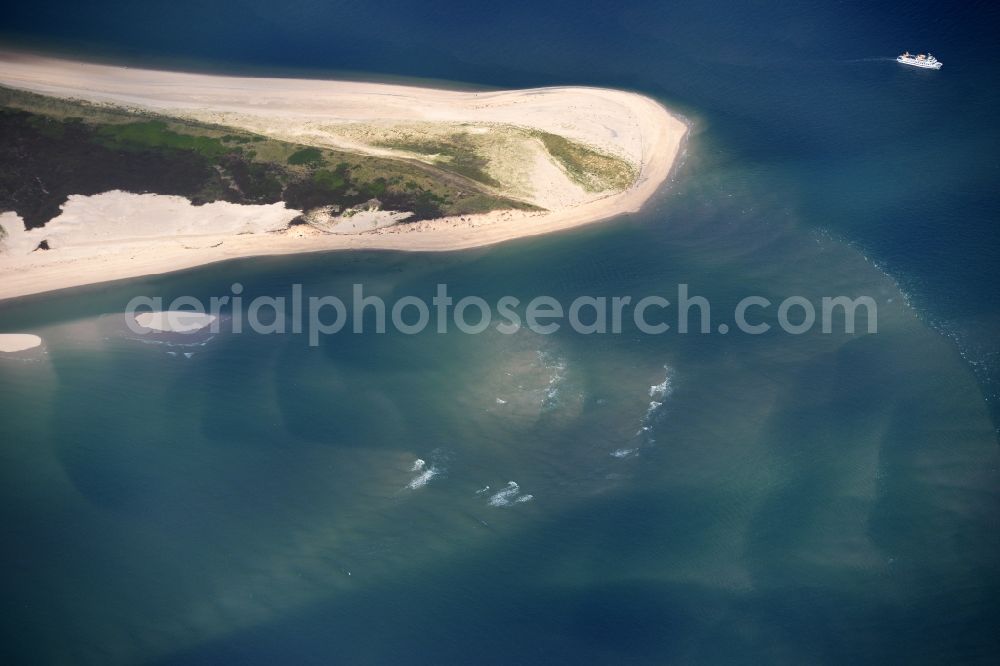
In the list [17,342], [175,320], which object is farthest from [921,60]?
[17,342]

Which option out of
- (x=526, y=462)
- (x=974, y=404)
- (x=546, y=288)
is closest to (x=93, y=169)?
(x=546, y=288)

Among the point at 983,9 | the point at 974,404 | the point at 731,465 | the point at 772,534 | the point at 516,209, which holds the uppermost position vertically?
the point at 983,9

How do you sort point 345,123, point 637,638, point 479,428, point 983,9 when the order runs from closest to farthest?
point 637,638 < point 479,428 < point 345,123 < point 983,9

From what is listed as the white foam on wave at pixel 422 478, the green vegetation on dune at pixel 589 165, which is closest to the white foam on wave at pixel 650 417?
the white foam on wave at pixel 422 478

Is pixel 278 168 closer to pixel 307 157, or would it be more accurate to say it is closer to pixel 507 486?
pixel 307 157

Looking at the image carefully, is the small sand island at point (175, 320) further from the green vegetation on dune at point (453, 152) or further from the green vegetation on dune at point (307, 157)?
the green vegetation on dune at point (453, 152)

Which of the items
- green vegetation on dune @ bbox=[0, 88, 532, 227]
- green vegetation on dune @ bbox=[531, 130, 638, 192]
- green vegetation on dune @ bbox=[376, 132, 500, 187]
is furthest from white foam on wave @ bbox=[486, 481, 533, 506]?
green vegetation on dune @ bbox=[531, 130, 638, 192]

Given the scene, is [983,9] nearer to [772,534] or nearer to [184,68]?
[772,534]
